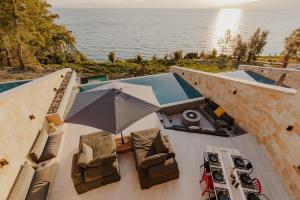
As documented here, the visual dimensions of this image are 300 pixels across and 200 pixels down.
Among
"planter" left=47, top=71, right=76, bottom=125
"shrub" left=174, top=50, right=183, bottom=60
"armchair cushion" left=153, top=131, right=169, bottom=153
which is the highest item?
"shrub" left=174, top=50, right=183, bottom=60

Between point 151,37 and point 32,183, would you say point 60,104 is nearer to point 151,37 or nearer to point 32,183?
point 32,183

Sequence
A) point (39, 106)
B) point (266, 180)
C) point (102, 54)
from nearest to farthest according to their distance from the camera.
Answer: point (266, 180), point (39, 106), point (102, 54)

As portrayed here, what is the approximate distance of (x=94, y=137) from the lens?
17.5 feet

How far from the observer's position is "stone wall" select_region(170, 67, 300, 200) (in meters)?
4.35

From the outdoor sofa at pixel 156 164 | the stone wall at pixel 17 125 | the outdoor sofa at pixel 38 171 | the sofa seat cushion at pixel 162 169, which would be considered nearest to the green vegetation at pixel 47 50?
the stone wall at pixel 17 125

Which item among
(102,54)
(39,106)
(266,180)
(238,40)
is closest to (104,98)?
(39,106)

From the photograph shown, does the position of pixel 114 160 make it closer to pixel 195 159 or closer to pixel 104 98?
pixel 104 98

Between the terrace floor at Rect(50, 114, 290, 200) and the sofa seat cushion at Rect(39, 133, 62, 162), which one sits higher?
the sofa seat cushion at Rect(39, 133, 62, 162)

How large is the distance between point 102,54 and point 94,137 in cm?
3227

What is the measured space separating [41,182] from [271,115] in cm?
762

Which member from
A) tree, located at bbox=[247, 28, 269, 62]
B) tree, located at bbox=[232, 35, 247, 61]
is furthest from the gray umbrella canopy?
tree, located at bbox=[247, 28, 269, 62]

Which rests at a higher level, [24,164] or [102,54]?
[102,54]

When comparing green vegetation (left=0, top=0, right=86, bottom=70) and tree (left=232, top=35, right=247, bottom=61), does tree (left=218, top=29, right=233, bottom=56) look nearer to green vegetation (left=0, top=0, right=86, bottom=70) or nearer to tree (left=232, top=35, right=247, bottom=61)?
tree (left=232, top=35, right=247, bottom=61)

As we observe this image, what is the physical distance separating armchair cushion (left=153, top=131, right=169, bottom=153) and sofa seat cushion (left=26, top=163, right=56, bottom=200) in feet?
10.6
